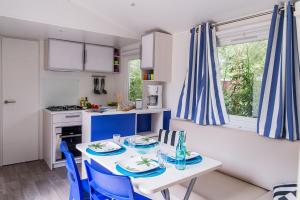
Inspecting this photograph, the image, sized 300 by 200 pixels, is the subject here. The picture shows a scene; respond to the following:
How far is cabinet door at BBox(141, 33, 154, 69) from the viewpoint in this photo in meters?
3.23

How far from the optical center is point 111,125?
9.62 ft

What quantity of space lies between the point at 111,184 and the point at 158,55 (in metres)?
2.35

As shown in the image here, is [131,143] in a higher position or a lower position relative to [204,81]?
lower

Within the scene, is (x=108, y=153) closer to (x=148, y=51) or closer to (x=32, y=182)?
(x=32, y=182)

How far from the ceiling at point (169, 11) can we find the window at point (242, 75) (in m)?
0.40

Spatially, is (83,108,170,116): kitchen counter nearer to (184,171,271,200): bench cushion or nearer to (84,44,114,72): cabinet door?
(84,44,114,72): cabinet door

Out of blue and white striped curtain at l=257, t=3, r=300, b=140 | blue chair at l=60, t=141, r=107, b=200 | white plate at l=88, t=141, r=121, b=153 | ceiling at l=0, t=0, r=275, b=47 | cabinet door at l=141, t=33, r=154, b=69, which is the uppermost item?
ceiling at l=0, t=0, r=275, b=47

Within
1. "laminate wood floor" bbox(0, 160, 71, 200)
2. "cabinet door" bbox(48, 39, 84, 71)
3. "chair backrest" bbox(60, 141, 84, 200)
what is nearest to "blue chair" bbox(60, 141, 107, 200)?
"chair backrest" bbox(60, 141, 84, 200)

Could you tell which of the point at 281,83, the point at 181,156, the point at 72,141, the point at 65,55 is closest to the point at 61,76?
the point at 65,55

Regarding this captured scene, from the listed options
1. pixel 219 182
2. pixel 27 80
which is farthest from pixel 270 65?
pixel 27 80

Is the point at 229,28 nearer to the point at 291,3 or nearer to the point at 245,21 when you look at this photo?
the point at 245,21

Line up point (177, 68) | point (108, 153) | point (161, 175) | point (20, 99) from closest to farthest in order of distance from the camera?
point (161, 175), point (108, 153), point (177, 68), point (20, 99)

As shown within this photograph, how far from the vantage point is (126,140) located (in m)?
2.17

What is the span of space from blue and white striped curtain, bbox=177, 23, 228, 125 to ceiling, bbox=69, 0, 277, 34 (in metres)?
0.19
